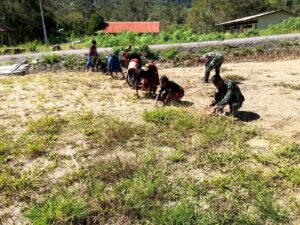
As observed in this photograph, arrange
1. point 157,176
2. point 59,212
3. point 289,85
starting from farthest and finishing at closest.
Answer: point 289,85 < point 157,176 < point 59,212

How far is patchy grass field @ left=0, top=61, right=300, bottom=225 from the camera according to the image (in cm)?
422

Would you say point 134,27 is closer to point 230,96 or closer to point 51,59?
point 51,59

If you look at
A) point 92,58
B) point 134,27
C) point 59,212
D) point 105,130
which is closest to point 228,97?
point 105,130

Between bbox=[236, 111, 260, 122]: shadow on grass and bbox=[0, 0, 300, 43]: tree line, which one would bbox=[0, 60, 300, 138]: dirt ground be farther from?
bbox=[0, 0, 300, 43]: tree line

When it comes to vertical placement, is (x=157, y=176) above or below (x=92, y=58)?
below

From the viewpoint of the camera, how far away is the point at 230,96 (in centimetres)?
742

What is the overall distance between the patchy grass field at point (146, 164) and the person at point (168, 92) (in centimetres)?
59

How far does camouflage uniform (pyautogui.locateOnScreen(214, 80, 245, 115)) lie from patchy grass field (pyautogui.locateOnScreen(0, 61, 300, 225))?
45 cm

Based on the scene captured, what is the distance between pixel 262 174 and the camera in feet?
16.6

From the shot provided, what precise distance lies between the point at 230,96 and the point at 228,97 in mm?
55

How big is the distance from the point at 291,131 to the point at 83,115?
4.56 m

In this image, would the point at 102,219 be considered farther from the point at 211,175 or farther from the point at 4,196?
the point at 211,175

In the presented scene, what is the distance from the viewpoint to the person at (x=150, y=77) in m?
9.81

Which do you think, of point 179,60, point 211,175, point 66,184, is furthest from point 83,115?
point 179,60
